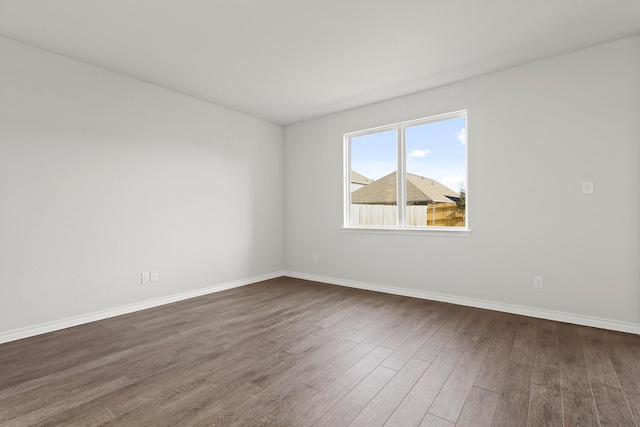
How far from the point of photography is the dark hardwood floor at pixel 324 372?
1.62 m

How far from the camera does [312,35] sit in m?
2.65

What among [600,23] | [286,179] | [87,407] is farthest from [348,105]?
[87,407]

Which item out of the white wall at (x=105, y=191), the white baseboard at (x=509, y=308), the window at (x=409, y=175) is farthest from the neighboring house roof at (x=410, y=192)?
the white wall at (x=105, y=191)

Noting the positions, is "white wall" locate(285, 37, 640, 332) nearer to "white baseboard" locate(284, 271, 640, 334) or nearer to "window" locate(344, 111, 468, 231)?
"white baseboard" locate(284, 271, 640, 334)

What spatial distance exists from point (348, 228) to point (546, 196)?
2372mm

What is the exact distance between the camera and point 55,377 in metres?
2.02

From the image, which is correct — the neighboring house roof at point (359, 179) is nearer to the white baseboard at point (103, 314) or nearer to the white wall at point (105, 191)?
the white wall at point (105, 191)

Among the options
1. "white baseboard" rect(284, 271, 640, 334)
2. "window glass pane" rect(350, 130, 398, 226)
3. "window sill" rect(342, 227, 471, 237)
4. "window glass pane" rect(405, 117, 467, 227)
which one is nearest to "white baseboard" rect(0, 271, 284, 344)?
"white baseboard" rect(284, 271, 640, 334)

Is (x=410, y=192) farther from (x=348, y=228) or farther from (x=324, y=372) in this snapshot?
(x=324, y=372)

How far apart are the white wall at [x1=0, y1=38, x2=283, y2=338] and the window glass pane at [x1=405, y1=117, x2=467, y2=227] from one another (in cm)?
246

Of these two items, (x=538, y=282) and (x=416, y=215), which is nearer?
(x=538, y=282)

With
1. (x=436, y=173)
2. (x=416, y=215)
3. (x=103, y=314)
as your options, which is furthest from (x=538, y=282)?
(x=103, y=314)

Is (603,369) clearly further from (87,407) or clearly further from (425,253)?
(87,407)

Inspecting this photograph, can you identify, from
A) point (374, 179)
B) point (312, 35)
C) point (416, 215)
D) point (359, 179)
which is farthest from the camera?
point (359, 179)
